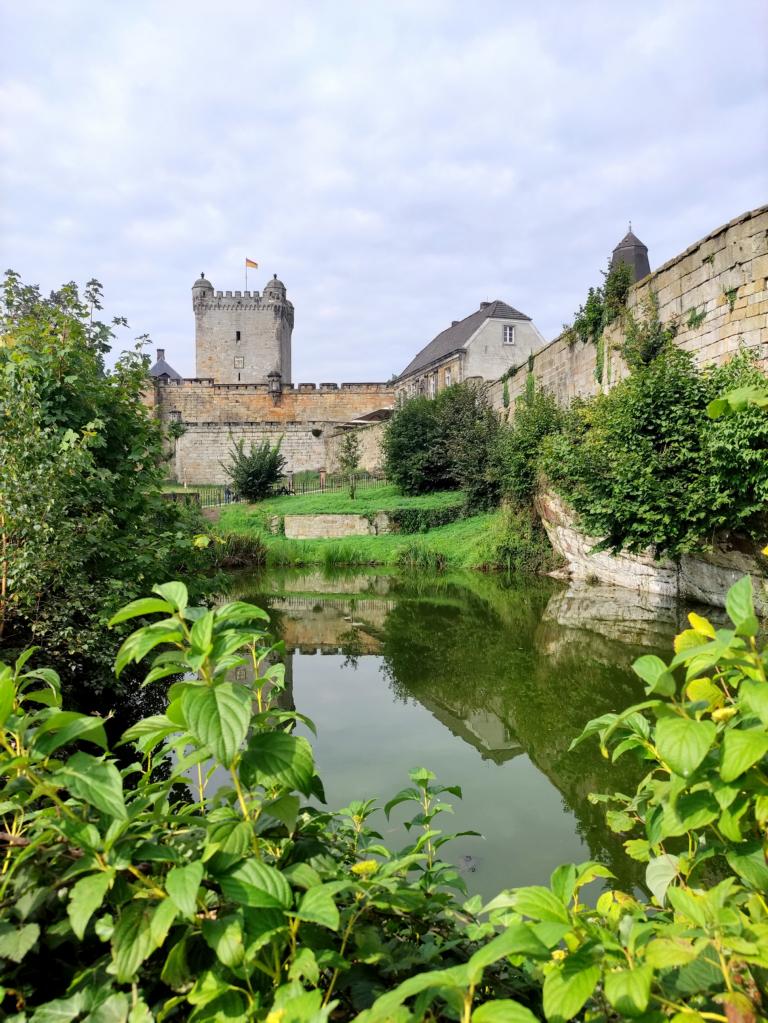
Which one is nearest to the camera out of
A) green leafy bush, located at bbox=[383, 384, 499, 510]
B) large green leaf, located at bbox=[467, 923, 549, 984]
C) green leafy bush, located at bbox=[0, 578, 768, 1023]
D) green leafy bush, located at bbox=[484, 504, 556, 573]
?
large green leaf, located at bbox=[467, 923, 549, 984]

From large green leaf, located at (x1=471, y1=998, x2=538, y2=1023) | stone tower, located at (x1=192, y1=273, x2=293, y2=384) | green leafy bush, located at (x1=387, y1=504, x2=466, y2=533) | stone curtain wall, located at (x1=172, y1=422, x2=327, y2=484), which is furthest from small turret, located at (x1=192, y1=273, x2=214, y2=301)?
large green leaf, located at (x1=471, y1=998, x2=538, y2=1023)

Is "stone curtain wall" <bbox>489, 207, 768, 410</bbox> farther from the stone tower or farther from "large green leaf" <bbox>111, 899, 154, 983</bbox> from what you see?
the stone tower

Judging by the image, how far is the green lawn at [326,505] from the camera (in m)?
20.3

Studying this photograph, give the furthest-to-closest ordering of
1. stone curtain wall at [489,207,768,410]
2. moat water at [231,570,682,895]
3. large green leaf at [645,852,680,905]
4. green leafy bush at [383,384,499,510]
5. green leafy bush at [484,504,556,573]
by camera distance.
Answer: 1. green leafy bush at [383,384,499,510]
2. green leafy bush at [484,504,556,573]
3. stone curtain wall at [489,207,768,410]
4. moat water at [231,570,682,895]
5. large green leaf at [645,852,680,905]

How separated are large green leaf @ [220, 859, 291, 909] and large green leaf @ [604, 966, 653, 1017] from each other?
0.44 m

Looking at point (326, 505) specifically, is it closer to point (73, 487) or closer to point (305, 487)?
point (305, 487)

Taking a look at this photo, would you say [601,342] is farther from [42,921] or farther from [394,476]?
[42,921]

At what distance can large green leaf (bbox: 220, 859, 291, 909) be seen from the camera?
903 millimetres

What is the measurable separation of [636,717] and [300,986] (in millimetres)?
861

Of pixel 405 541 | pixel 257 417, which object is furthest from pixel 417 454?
pixel 257 417

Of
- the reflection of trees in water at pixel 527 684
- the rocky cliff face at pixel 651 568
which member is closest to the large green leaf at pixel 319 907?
the reflection of trees in water at pixel 527 684

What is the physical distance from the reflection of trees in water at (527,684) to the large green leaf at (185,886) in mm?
2657

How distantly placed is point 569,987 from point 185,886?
1.73 feet

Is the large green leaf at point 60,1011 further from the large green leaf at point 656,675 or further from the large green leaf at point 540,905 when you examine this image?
the large green leaf at point 656,675
